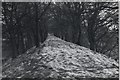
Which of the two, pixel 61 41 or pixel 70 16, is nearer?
pixel 61 41

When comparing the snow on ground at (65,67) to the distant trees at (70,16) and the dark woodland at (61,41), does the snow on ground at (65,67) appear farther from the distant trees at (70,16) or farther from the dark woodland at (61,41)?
the distant trees at (70,16)

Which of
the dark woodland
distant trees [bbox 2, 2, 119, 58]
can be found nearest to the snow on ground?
the dark woodland

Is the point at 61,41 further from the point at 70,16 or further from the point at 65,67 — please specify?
Result: the point at 70,16

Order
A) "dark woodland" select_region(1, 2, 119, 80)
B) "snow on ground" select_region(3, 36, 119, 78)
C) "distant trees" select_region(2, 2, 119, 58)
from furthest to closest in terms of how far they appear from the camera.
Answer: "distant trees" select_region(2, 2, 119, 58)
"dark woodland" select_region(1, 2, 119, 80)
"snow on ground" select_region(3, 36, 119, 78)

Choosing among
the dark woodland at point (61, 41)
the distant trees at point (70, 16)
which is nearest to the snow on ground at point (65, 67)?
the dark woodland at point (61, 41)

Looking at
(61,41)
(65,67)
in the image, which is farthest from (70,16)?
(65,67)

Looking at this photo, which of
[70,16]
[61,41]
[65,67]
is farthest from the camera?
[70,16]

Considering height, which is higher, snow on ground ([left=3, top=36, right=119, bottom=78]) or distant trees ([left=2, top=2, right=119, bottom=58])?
distant trees ([left=2, top=2, right=119, bottom=58])

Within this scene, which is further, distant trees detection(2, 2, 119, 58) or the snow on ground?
distant trees detection(2, 2, 119, 58)

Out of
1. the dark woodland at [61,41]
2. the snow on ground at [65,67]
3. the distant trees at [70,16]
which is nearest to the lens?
the snow on ground at [65,67]

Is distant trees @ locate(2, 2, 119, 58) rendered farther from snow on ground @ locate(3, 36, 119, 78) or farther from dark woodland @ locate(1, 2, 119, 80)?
snow on ground @ locate(3, 36, 119, 78)

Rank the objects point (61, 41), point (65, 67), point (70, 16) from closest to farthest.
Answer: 1. point (65, 67)
2. point (61, 41)
3. point (70, 16)

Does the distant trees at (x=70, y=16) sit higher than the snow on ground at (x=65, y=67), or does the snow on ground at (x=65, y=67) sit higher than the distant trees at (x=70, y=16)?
the distant trees at (x=70, y=16)

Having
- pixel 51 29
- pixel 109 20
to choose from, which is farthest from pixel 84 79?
pixel 51 29
